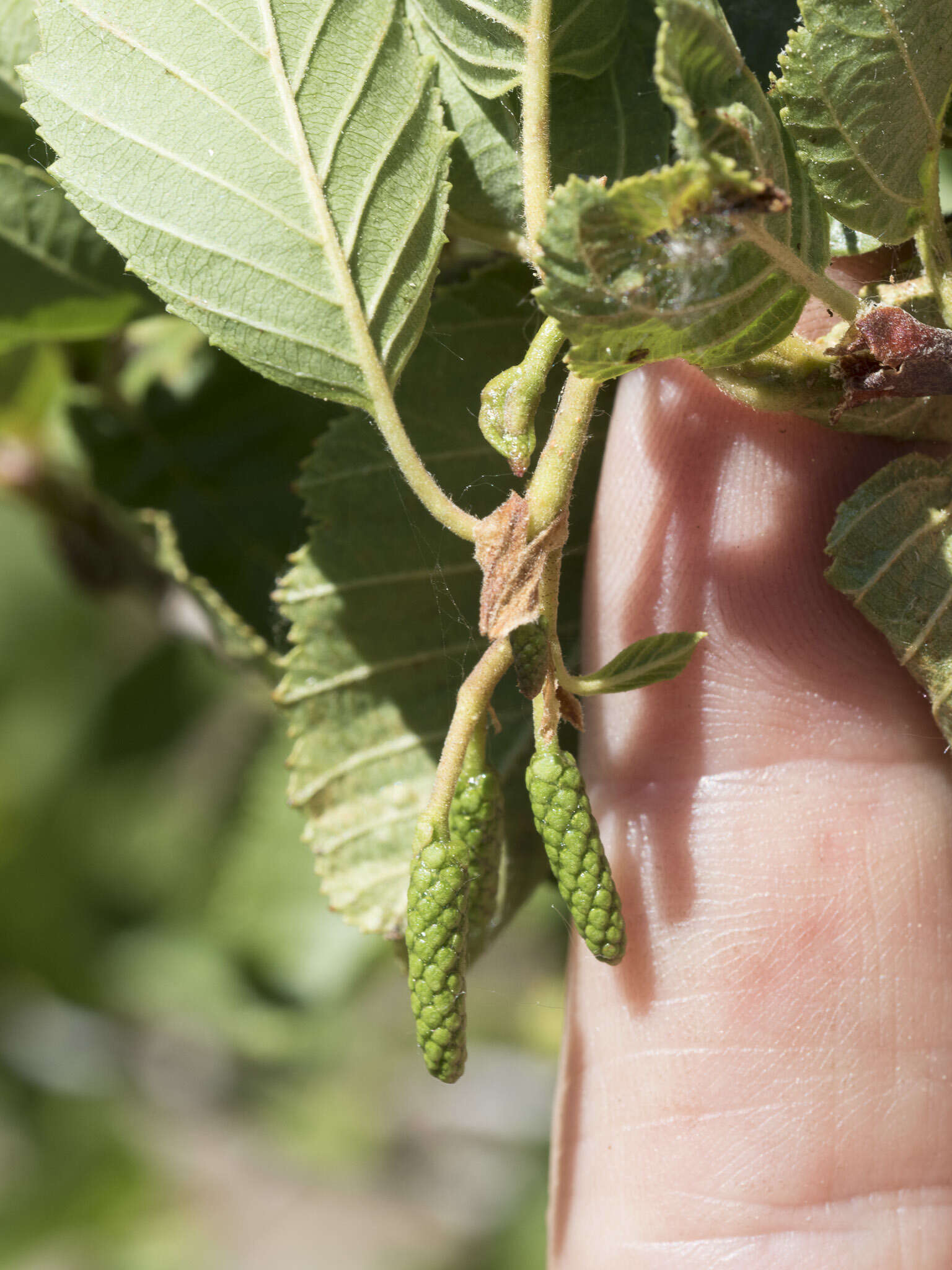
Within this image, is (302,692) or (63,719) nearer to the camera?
(302,692)

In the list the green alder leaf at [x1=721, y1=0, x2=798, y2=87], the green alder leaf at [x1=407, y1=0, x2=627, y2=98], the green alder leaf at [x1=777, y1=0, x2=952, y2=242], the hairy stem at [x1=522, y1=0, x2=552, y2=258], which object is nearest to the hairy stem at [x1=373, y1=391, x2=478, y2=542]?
the hairy stem at [x1=522, y1=0, x2=552, y2=258]

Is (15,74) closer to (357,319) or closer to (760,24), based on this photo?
(357,319)

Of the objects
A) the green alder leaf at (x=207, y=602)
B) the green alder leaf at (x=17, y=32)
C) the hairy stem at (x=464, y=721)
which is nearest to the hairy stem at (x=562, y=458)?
the hairy stem at (x=464, y=721)

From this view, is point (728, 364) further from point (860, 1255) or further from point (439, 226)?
point (860, 1255)

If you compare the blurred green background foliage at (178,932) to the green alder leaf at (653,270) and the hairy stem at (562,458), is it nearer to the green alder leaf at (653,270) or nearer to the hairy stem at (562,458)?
the hairy stem at (562,458)

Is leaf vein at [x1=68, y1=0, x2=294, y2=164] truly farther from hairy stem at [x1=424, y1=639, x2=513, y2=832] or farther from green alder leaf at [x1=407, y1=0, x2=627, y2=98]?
hairy stem at [x1=424, y1=639, x2=513, y2=832]

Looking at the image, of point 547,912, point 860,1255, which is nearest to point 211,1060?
point 547,912
